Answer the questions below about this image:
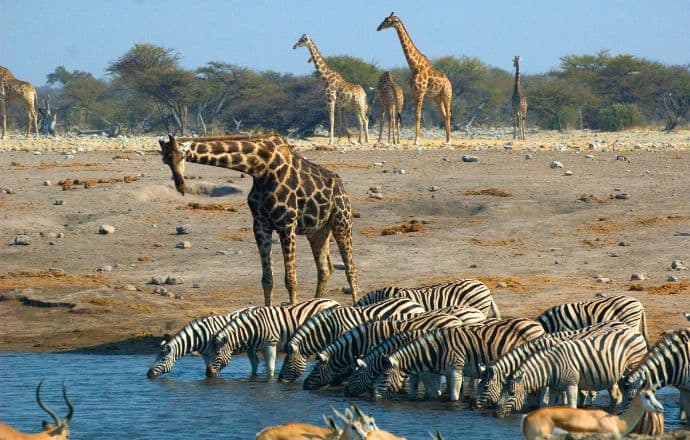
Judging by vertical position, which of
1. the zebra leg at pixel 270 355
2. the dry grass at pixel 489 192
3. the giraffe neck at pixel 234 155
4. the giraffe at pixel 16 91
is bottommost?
the zebra leg at pixel 270 355

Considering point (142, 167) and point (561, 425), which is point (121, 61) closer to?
point (142, 167)

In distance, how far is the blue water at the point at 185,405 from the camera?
394 inches

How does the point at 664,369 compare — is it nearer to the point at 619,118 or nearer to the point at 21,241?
the point at 21,241

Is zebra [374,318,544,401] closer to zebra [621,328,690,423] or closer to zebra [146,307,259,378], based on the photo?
zebra [621,328,690,423]

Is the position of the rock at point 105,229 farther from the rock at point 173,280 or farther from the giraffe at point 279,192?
the giraffe at point 279,192

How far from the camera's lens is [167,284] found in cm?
1577

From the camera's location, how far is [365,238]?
18.0m

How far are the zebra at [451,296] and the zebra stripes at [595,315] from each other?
93cm

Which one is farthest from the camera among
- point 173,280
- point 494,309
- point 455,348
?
point 173,280

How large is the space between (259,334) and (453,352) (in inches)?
86.3

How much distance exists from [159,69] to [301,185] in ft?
109

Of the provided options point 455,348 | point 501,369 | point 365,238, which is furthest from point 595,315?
point 365,238

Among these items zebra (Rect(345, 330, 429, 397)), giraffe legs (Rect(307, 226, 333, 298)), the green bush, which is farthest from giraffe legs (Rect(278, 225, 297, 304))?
the green bush

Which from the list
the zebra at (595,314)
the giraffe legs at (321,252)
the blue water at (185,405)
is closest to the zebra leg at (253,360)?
the blue water at (185,405)
